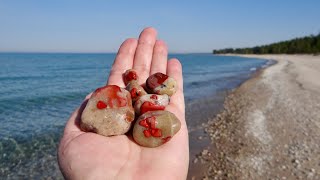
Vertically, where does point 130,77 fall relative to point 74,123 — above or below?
above

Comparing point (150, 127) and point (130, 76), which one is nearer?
point (150, 127)

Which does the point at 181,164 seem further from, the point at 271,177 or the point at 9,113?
the point at 9,113

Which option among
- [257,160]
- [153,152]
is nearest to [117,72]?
[153,152]

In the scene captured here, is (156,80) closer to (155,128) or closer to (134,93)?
(134,93)

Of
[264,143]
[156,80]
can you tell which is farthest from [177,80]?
[264,143]

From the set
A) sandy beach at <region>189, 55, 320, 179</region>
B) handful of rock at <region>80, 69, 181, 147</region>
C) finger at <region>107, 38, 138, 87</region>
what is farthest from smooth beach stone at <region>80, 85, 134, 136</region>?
sandy beach at <region>189, 55, 320, 179</region>

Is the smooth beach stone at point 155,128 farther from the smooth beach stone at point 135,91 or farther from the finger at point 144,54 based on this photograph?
the finger at point 144,54
